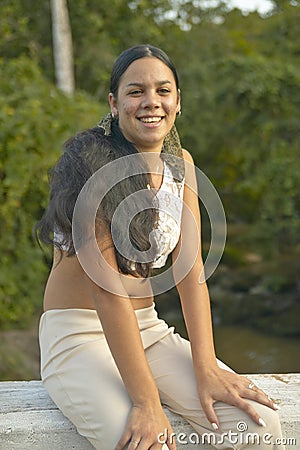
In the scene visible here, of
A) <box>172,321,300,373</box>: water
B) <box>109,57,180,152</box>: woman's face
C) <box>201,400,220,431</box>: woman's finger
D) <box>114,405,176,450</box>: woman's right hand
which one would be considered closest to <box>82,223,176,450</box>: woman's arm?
<box>114,405,176,450</box>: woman's right hand

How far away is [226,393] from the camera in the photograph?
6.26 feet

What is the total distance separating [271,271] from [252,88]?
2.80 meters

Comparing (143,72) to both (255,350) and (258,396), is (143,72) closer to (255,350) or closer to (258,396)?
(258,396)

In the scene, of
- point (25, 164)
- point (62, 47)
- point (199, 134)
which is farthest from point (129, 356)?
point (199, 134)

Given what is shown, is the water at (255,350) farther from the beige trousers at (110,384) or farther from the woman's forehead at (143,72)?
the woman's forehead at (143,72)

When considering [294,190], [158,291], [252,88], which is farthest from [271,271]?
[158,291]

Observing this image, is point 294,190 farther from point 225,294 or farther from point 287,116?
point 225,294

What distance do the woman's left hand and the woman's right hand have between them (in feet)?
0.42

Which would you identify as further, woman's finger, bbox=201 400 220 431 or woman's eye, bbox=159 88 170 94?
woman's eye, bbox=159 88 170 94

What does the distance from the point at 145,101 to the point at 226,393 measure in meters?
0.87

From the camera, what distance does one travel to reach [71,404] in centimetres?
191

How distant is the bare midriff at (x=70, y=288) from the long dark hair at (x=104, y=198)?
4 cm

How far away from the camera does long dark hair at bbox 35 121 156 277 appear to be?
1.96 m
